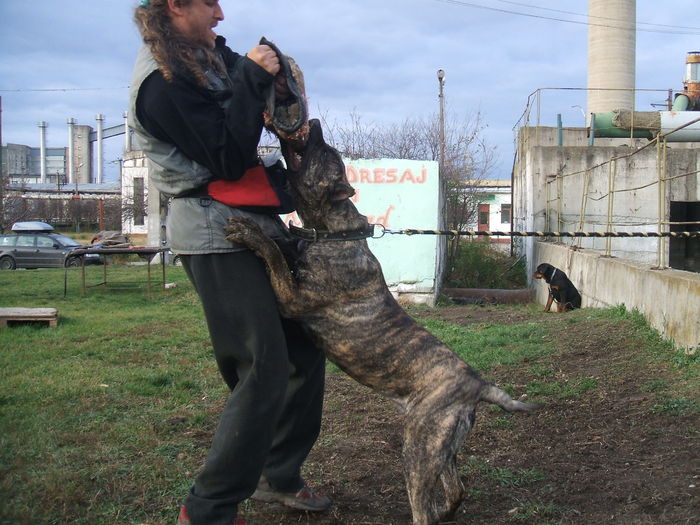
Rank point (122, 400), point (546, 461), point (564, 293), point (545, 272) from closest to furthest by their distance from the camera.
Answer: point (546, 461) < point (122, 400) < point (564, 293) < point (545, 272)

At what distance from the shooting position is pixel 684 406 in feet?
11.6

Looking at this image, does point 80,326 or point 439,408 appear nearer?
point 439,408

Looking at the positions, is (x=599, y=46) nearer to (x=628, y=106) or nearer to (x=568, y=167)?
(x=628, y=106)

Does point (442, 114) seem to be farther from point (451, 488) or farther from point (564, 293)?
point (451, 488)

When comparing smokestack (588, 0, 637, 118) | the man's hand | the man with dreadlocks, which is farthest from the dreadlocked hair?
smokestack (588, 0, 637, 118)

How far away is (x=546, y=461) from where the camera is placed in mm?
3031

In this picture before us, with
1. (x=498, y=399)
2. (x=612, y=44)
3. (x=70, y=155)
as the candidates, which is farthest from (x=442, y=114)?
(x=70, y=155)

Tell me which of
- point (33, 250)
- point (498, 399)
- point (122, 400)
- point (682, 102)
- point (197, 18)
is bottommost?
point (122, 400)

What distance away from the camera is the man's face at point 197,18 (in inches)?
81.8

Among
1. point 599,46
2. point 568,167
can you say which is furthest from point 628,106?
point 568,167

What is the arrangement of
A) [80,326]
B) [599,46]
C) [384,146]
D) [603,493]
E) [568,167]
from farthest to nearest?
[599,46] < [384,146] < [568,167] < [80,326] < [603,493]

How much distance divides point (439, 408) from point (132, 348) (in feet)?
15.1

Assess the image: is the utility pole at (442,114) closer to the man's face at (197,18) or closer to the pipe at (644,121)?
the pipe at (644,121)

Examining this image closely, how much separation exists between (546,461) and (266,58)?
2.27 m
